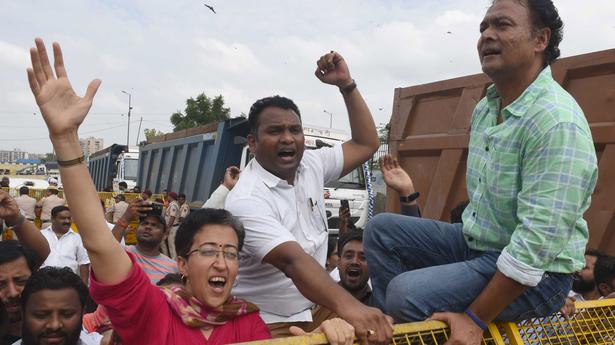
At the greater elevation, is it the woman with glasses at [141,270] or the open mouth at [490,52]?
the open mouth at [490,52]

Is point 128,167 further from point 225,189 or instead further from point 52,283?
point 52,283

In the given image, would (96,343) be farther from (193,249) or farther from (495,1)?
(495,1)

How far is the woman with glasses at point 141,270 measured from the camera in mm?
1512

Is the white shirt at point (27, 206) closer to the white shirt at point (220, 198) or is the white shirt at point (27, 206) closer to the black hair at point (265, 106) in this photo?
the white shirt at point (220, 198)

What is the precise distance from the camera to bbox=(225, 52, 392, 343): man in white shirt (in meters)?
2.00

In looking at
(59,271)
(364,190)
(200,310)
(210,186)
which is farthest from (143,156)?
(200,310)

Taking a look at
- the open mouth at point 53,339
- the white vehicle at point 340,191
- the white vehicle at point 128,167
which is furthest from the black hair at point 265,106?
the white vehicle at point 128,167

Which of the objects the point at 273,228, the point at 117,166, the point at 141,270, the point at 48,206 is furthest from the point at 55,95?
the point at 117,166

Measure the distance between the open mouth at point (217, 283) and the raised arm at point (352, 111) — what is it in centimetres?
120

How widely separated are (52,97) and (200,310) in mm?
803

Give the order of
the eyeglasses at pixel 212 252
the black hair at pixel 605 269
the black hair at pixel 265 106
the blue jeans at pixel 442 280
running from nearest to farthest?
the blue jeans at pixel 442 280 < the eyeglasses at pixel 212 252 < the black hair at pixel 265 106 < the black hair at pixel 605 269

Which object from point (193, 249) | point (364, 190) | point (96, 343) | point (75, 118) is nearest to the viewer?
point (75, 118)

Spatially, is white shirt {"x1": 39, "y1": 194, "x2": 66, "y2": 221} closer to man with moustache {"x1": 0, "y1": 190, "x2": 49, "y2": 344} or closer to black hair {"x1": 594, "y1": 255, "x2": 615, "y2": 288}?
man with moustache {"x1": 0, "y1": 190, "x2": 49, "y2": 344}

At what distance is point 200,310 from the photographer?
5.88ft
